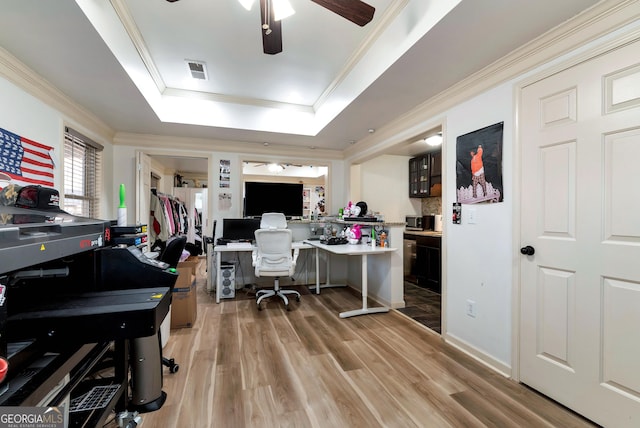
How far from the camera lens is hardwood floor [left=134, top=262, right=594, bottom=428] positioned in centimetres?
158

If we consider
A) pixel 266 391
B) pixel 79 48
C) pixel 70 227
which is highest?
pixel 79 48

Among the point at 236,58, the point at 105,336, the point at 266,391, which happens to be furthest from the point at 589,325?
the point at 236,58

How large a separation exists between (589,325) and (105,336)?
240 centimetres

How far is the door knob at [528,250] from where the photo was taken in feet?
6.06

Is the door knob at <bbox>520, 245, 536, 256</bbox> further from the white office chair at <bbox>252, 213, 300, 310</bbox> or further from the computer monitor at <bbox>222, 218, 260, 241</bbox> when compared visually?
the computer monitor at <bbox>222, 218, 260, 241</bbox>

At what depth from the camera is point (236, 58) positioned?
8.29 feet

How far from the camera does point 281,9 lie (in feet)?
4.42

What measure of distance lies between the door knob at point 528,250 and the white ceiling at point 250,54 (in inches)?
54.0

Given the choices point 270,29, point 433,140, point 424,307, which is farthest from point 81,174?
point 433,140

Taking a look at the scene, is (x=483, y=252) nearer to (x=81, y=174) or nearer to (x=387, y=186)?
(x=387, y=186)

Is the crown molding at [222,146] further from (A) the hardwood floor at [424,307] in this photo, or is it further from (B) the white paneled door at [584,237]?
(B) the white paneled door at [584,237]

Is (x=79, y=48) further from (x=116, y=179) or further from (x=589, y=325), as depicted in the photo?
(x=589, y=325)

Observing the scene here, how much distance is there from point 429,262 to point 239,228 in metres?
3.03

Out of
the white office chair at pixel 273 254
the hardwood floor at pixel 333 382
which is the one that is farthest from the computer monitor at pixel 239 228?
the hardwood floor at pixel 333 382
